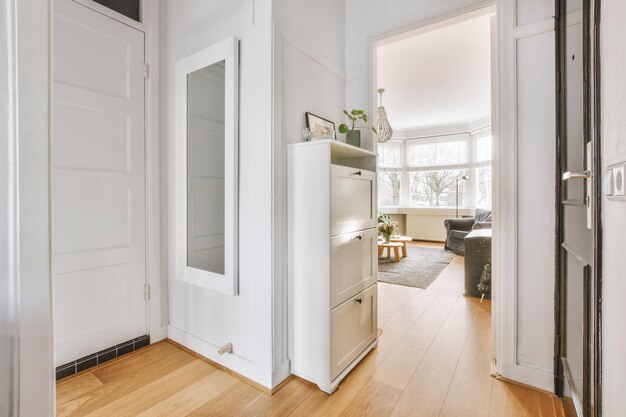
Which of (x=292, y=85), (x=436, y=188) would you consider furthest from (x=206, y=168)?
(x=436, y=188)

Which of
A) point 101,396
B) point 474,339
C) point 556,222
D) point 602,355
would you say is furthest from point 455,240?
point 101,396

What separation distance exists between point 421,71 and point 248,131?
131 inches

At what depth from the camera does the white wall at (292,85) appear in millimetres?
1787

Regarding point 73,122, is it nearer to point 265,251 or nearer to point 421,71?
point 265,251

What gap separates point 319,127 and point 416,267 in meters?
3.28

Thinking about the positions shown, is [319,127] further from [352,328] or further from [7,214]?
[7,214]

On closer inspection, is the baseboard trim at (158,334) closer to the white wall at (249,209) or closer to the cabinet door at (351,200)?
the white wall at (249,209)

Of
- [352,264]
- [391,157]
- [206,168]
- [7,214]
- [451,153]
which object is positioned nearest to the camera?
[7,214]

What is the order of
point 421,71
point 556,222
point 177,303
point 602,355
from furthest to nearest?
point 421,71 → point 177,303 → point 556,222 → point 602,355

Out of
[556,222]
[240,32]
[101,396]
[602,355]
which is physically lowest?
[101,396]

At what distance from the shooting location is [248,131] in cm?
187

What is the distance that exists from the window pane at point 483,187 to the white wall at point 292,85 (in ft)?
18.7

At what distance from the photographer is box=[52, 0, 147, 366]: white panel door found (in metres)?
1.86

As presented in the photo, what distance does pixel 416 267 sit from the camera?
460 cm
